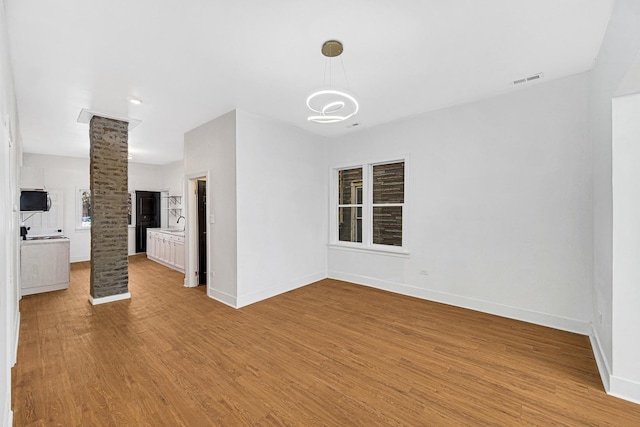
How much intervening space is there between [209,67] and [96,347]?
3.28m

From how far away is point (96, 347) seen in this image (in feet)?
9.92

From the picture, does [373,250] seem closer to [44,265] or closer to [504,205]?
[504,205]

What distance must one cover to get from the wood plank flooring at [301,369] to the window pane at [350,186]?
91.4 inches

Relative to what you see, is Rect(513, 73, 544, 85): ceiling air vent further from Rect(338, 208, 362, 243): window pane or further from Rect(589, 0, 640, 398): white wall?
Rect(338, 208, 362, 243): window pane

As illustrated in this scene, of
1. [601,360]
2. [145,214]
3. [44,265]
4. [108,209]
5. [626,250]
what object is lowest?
[601,360]

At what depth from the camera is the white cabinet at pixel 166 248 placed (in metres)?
6.62

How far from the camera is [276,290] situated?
482 centimetres

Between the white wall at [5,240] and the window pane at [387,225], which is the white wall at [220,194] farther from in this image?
the window pane at [387,225]

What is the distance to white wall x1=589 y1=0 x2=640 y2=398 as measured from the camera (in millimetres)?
1938

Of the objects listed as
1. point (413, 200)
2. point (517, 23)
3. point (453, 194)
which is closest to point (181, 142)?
point (413, 200)

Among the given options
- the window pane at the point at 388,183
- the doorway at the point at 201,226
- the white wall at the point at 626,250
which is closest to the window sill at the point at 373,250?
the window pane at the point at 388,183

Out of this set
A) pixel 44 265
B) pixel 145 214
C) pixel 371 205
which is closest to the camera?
pixel 44 265

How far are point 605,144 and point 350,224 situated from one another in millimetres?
3909

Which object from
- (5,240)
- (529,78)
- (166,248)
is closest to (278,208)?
(5,240)
